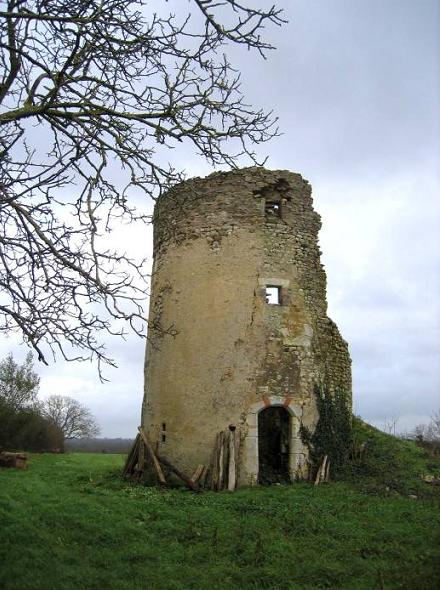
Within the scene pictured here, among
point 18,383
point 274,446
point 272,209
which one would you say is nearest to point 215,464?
point 274,446

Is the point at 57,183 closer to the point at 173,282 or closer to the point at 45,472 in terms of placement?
the point at 173,282

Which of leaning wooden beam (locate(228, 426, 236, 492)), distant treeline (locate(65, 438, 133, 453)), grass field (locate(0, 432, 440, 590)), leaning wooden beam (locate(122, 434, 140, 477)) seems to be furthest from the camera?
distant treeline (locate(65, 438, 133, 453))

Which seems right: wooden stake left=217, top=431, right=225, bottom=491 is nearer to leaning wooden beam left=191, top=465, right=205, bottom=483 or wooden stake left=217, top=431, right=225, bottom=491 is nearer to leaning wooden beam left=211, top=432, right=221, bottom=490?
leaning wooden beam left=211, top=432, right=221, bottom=490

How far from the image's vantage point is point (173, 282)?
→ 39.9ft

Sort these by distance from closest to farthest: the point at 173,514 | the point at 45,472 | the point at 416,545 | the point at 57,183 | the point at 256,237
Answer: the point at 57,183
the point at 416,545
the point at 173,514
the point at 256,237
the point at 45,472

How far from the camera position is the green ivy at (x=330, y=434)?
1104 centimetres

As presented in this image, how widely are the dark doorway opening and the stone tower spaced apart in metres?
0.02

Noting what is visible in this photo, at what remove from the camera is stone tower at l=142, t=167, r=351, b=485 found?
1091 centimetres

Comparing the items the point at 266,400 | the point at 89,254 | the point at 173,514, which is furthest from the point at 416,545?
the point at 89,254

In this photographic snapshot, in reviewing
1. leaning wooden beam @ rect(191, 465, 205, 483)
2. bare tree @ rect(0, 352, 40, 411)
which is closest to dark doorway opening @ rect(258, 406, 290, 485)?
leaning wooden beam @ rect(191, 465, 205, 483)

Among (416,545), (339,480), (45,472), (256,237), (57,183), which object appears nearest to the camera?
(57,183)

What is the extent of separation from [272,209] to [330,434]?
5199mm

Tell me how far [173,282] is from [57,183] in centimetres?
691

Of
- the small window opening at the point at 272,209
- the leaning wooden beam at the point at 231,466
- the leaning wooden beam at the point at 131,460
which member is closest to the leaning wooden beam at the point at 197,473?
the leaning wooden beam at the point at 231,466
